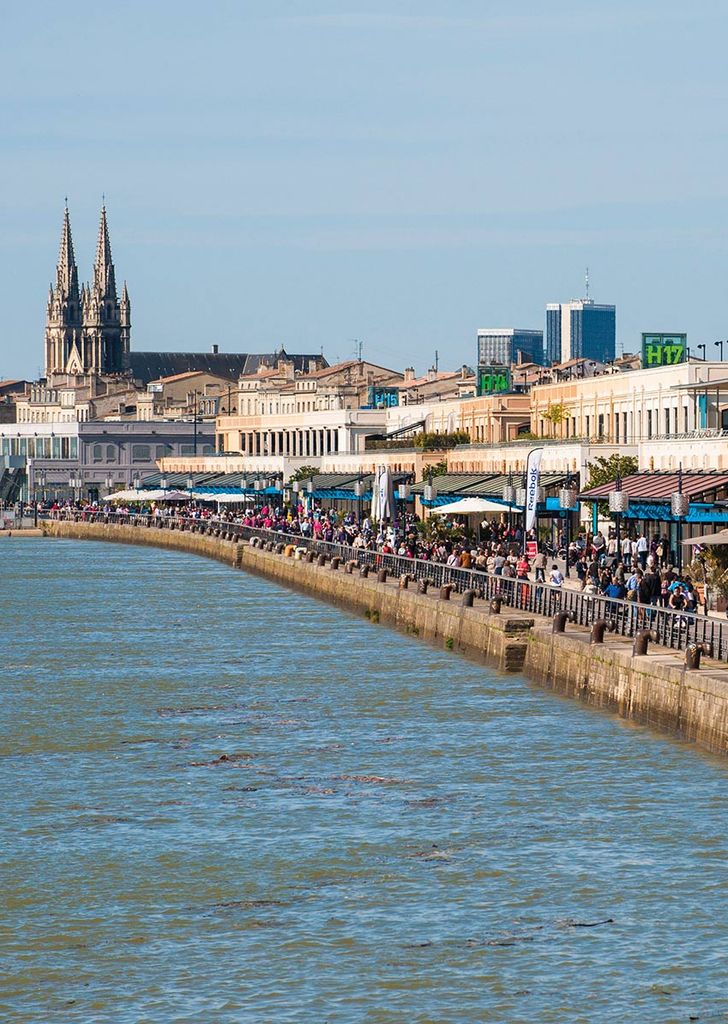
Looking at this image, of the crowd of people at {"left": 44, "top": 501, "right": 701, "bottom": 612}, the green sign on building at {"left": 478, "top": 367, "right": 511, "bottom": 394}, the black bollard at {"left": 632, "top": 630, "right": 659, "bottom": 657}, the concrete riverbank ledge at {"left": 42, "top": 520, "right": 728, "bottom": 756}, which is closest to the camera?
the concrete riverbank ledge at {"left": 42, "top": 520, "right": 728, "bottom": 756}

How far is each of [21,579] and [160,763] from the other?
59248 millimetres

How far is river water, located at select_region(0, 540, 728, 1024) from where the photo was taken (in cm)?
2122

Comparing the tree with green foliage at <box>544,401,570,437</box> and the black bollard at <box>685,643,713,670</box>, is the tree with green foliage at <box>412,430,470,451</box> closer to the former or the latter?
the tree with green foliage at <box>544,401,570,437</box>

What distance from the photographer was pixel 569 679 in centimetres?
4062

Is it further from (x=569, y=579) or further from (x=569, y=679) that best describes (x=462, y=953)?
(x=569, y=579)

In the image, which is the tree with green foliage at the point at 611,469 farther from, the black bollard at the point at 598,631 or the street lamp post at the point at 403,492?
the black bollard at the point at 598,631

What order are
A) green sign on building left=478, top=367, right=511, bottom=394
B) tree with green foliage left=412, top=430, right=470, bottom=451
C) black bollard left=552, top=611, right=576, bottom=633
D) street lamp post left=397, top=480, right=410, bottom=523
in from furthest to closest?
green sign on building left=478, top=367, right=511, bottom=394 → tree with green foliage left=412, top=430, right=470, bottom=451 → street lamp post left=397, top=480, right=410, bottom=523 → black bollard left=552, top=611, right=576, bottom=633

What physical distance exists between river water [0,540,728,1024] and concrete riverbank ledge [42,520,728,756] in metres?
0.52

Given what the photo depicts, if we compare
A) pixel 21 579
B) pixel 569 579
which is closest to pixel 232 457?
pixel 21 579

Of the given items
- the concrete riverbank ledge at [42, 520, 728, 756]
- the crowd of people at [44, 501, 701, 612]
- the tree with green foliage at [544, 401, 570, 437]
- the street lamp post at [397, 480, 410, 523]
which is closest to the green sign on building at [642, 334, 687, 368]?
the tree with green foliage at [544, 401, 570, 437]

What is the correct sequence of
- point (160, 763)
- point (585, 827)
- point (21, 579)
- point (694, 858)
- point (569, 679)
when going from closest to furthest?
point (694, 858) < point (585, 827) < point (160, 763) < point (569, 679) < point (21, 579)

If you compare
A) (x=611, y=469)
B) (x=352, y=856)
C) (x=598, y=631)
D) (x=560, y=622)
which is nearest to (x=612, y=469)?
(x=611, y=469)

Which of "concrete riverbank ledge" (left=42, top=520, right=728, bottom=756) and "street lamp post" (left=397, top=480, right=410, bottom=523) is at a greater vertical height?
"street lamp post" (left=397, top=480, right=410, bottom=523)

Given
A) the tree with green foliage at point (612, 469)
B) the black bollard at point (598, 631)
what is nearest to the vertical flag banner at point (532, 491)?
the tree with green foliage at point (612, 469)
